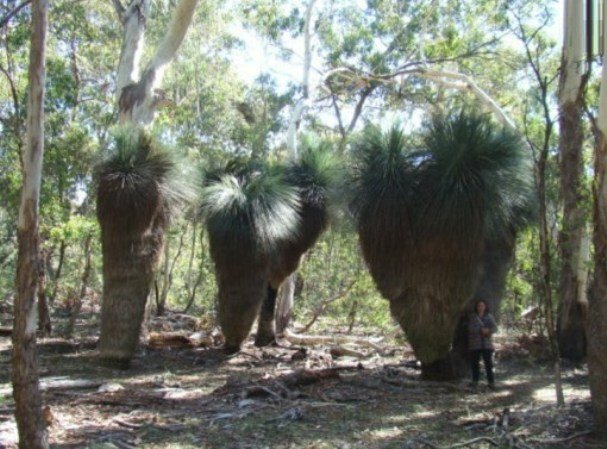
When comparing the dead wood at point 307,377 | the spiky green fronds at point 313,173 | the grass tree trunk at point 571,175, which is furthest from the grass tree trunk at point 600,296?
the spiky green fronds at point 313,173

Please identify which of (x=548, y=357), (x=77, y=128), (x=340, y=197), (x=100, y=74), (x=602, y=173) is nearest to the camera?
(x=602, y=173)

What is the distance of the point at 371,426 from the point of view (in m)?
7.15

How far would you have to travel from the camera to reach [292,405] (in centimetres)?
804

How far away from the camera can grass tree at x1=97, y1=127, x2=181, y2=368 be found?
1087 centimetres

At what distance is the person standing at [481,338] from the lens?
31.3ft

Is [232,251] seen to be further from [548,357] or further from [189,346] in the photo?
[548,357]

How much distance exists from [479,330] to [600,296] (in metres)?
3.69

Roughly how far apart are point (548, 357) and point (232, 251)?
6025mm

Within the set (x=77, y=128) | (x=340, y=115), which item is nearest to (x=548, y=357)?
(x=77, y=128)

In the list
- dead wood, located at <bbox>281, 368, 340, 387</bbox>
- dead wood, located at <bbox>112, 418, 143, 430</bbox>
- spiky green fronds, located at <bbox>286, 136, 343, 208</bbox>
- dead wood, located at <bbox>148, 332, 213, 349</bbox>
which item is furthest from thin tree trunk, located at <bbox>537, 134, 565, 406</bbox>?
dead wood, located at <bbox>148, 332, 213, 349</bbox>

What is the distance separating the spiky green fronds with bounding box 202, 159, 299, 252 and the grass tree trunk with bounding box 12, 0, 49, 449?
22.7 ft

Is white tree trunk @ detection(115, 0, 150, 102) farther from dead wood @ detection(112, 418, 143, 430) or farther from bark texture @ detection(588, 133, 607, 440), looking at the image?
bark texture @ detection(588, 133, 607, 440)

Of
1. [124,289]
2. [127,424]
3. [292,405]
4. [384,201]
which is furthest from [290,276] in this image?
[127,424]

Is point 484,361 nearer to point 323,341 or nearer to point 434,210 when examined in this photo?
point 434,210
